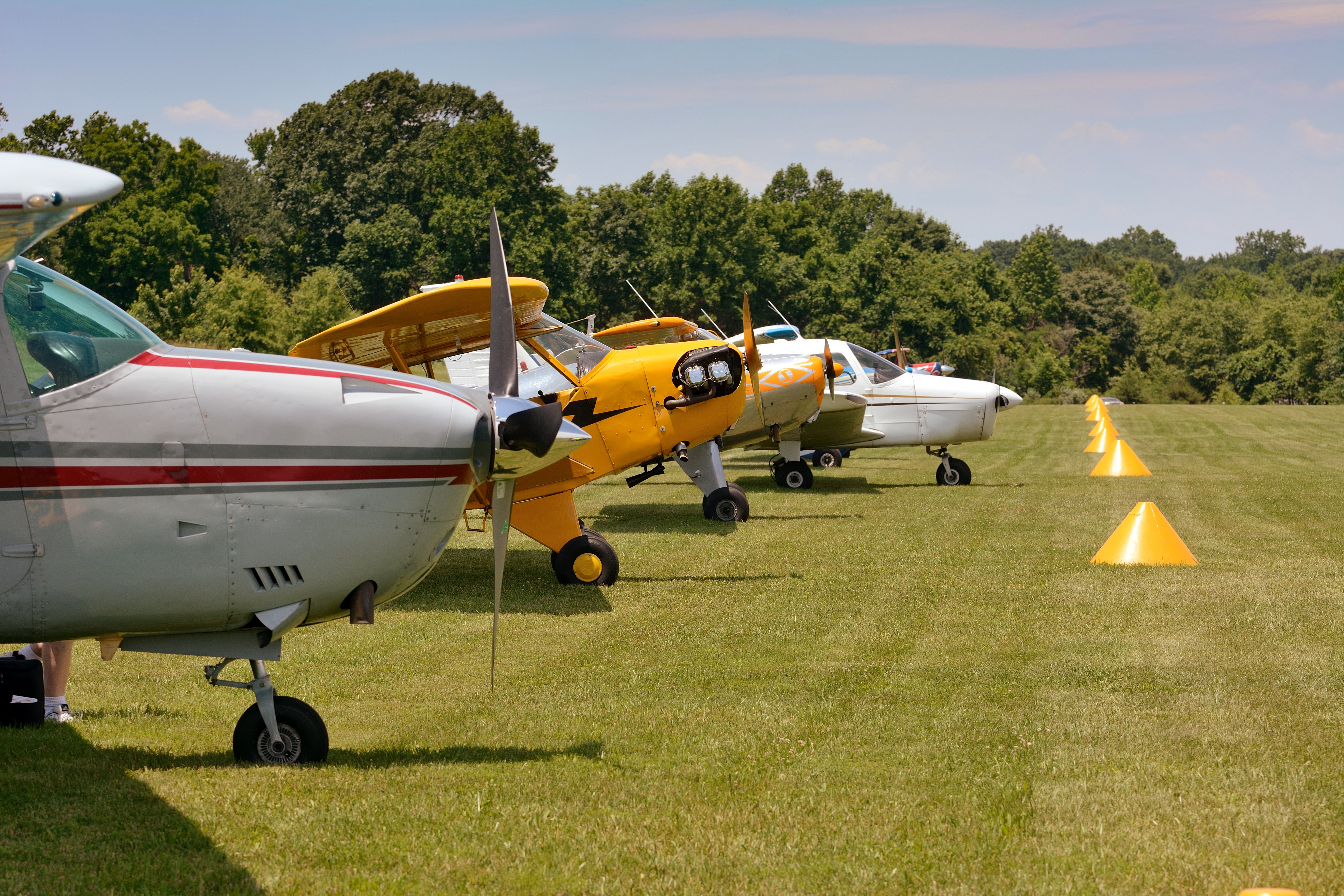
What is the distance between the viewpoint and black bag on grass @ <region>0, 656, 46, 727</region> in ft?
21.1

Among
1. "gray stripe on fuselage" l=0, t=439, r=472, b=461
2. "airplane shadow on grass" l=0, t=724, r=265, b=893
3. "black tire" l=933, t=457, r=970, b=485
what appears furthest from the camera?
"black tire" l=933, t=457, r=970, b=485

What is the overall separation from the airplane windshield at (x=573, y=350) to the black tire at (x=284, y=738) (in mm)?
6907

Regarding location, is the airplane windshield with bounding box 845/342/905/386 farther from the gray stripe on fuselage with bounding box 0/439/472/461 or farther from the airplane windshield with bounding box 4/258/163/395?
the airplane windshield with bounding box 4/258/163/395

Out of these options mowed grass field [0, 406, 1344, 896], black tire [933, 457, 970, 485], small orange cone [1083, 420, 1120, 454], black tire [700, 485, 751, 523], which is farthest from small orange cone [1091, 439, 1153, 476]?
mowed grass field [0, 406, 1344, 896]

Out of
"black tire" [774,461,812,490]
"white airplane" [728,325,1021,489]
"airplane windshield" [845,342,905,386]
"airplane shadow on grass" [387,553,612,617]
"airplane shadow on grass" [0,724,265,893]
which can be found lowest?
"airplane shadow on grass" [387,553,612,617]

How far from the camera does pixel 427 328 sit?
10.4 metres

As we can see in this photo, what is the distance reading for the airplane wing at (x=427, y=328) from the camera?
9.57 metres

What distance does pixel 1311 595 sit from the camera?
10.8m

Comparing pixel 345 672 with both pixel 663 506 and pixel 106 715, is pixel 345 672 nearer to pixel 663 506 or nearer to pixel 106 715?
pixel 106 715

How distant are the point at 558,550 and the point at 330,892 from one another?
23.9 ft

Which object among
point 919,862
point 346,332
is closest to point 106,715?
point 346,332

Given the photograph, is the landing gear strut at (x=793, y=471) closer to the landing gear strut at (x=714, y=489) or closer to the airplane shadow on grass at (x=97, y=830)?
the landing gear strut at (x=714, y=489)

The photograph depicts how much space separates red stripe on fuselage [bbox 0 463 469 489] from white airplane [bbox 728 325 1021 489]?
1530 cm

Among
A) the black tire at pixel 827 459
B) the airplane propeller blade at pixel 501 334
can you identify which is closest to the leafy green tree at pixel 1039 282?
the black tire at pixel 827 459
